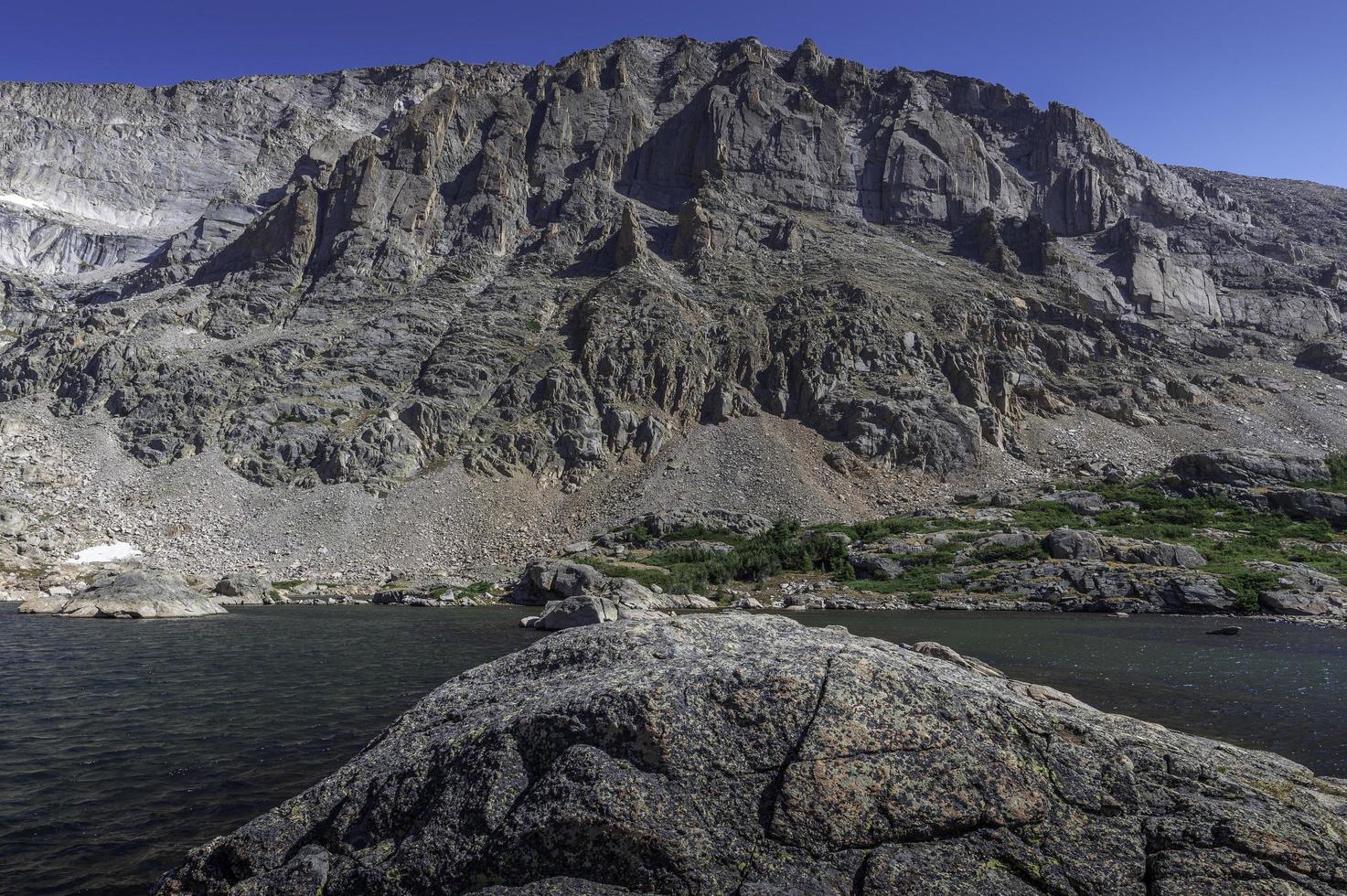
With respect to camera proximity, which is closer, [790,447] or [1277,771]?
[1277,771]

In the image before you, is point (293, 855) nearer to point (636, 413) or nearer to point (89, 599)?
point (89, 599)

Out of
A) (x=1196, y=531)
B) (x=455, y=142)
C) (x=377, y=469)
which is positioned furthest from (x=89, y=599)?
(x=455, y=142)

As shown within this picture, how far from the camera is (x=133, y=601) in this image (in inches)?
1762

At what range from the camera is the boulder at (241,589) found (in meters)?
58.6

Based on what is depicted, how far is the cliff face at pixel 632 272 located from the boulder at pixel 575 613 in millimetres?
56025

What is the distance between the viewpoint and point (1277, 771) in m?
8.21

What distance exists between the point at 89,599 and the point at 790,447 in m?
78.2

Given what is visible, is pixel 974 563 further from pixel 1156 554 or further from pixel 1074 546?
pixel 1156 554

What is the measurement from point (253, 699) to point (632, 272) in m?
107

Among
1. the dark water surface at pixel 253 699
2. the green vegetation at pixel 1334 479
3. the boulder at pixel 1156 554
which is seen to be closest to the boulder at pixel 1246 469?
the green vegetation at pixel 1334 479

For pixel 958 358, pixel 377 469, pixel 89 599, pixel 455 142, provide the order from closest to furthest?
pixel 89 599 → pixel 377 469 → pixel 958 358 → pixel 455 142

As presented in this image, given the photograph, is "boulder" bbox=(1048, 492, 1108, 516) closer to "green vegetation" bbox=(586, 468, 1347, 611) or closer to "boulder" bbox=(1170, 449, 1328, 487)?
"green vegetation" bbox=(586, 468, 1347, 611)

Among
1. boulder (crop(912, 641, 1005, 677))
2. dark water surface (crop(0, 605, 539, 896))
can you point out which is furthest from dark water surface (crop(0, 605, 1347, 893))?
boulder (crop(912, 641, 1005, 677))

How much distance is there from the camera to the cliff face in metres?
100
